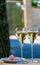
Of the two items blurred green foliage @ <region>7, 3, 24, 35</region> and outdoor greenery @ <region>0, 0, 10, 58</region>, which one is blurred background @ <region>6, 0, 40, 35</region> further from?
outdoor greenery @ <region>0, 0, 10, 58</region>

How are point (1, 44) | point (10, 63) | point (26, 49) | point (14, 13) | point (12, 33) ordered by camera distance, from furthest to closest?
1. point (14, 13)
2. point (12, 33)
3. point (26, 49)
4. point (1, 44)
5. point (10, 63)

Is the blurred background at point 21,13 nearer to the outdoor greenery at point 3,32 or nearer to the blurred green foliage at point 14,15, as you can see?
the blurred green foliage at point 14,15

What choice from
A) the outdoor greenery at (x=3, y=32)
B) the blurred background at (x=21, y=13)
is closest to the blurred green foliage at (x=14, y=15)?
the blurred background at (x=21, y=13)

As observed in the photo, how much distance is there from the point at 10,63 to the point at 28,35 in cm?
65

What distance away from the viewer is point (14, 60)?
57.6 inches

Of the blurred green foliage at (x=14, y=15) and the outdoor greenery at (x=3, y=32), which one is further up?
the outdoor greenery at (x=3, y=32)

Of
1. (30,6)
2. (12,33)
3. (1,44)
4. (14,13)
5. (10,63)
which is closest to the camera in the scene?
(10,63)

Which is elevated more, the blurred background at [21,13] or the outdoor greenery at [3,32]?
the outdoor greenery at [3,32]

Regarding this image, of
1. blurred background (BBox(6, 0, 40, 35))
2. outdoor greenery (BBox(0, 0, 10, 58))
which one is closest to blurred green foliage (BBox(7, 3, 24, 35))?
blurred background (BBox(6, 0, 40, 35))

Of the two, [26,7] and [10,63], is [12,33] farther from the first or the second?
[10,63]

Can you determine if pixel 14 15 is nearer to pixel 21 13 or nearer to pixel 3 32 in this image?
pixel 21 13

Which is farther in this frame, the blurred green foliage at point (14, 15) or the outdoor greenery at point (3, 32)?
the blurred green foliage at point (14, 15)

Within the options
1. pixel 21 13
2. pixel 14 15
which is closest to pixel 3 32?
pixel 14 15

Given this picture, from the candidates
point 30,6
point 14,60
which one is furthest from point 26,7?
point 14,60
